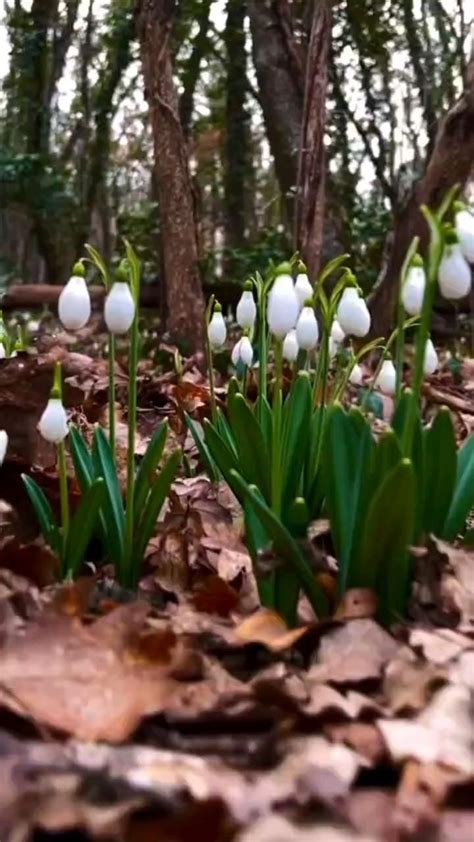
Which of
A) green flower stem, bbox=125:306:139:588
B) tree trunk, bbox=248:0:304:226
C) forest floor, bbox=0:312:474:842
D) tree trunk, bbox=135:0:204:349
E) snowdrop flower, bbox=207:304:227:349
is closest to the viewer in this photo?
forest floor, bbox=0:312:474:842

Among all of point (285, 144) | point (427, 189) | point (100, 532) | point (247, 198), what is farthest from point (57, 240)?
point (100, 532)

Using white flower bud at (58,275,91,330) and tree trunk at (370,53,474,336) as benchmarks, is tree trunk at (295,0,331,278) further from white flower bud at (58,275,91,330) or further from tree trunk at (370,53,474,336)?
white flower bud at (58,275,91,330)

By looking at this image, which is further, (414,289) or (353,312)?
(353,312)

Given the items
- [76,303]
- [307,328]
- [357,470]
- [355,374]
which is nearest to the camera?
[357,470]

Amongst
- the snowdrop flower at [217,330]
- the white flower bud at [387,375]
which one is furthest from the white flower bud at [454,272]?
the snowdrop flower at [217,330]

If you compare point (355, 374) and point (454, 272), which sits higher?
point (454, 272)

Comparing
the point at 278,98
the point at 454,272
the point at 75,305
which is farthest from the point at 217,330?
the point at 278,98

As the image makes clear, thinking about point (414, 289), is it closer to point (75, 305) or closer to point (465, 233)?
point (465, 233)

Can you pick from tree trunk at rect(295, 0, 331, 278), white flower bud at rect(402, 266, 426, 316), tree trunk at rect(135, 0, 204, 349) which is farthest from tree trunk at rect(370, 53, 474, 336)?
white flower bud at rect(402, 266, 426, 316)
